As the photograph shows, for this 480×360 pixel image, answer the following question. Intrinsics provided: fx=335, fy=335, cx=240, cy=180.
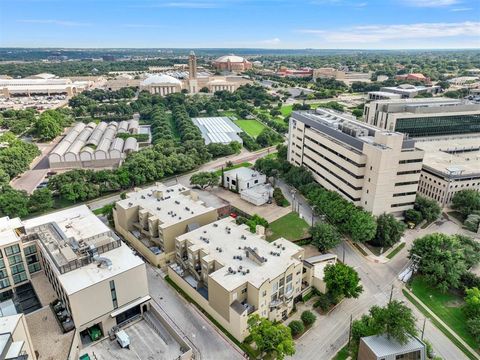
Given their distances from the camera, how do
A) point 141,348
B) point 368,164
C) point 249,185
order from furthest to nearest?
point 249,185 < point 368,164 < point 141,348

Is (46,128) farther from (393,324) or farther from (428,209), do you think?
(393,324)

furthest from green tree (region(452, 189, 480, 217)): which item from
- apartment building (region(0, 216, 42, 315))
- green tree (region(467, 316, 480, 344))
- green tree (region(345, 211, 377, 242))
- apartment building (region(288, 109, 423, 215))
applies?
apartment building (region(0, 216, 42, 315))

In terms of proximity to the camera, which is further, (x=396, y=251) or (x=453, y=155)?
(x=453, y=155)

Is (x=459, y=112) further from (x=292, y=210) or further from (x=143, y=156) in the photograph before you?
(x=143, y=156)

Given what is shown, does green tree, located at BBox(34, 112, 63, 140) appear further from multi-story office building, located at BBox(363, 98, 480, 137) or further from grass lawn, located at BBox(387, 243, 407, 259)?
grass lawn, located at BBox(387, 243, 407, 259)

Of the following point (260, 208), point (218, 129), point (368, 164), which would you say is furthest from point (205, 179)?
point (218, 129)

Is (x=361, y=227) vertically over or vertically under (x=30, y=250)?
under

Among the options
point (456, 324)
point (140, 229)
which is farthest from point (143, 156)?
point (456, 324)
